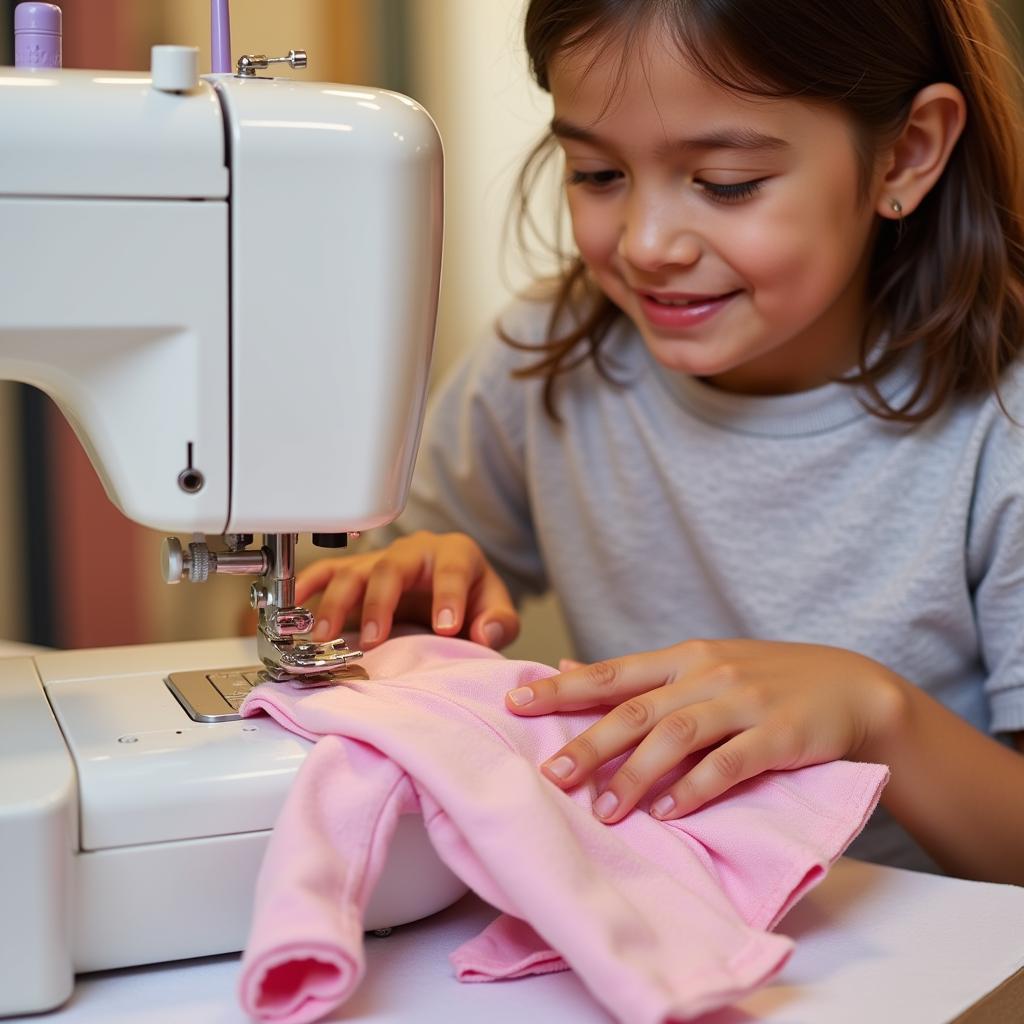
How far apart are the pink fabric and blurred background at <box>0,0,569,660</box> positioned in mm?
606

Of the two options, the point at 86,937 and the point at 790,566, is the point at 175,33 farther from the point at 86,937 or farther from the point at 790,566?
the point at 86,937

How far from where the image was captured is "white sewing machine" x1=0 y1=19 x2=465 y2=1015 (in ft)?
2.08

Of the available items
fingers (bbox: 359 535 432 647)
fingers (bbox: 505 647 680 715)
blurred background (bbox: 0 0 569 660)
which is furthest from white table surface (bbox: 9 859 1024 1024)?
blurred background (bbox: 0 0 569 660)

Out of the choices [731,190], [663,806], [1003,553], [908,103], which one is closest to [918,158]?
[908,103]

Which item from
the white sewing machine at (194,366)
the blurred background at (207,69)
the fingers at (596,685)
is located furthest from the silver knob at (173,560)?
the blurred background at (207,69)

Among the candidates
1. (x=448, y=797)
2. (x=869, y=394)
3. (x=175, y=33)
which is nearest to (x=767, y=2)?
(x=869, y=394)

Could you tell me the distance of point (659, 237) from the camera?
972mm

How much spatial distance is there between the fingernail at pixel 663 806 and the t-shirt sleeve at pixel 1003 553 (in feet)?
1.57

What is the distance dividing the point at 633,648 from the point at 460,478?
247 millimetres

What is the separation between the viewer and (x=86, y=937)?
636 millimetres

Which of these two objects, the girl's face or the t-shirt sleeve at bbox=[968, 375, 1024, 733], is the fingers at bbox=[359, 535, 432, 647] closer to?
the girl's face

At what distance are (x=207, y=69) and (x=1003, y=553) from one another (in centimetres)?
87

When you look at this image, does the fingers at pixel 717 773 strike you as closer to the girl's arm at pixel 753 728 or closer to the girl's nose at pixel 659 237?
the girl's arm at pixel 753 728

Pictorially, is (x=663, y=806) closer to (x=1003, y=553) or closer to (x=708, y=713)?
(x=708, y=713)
